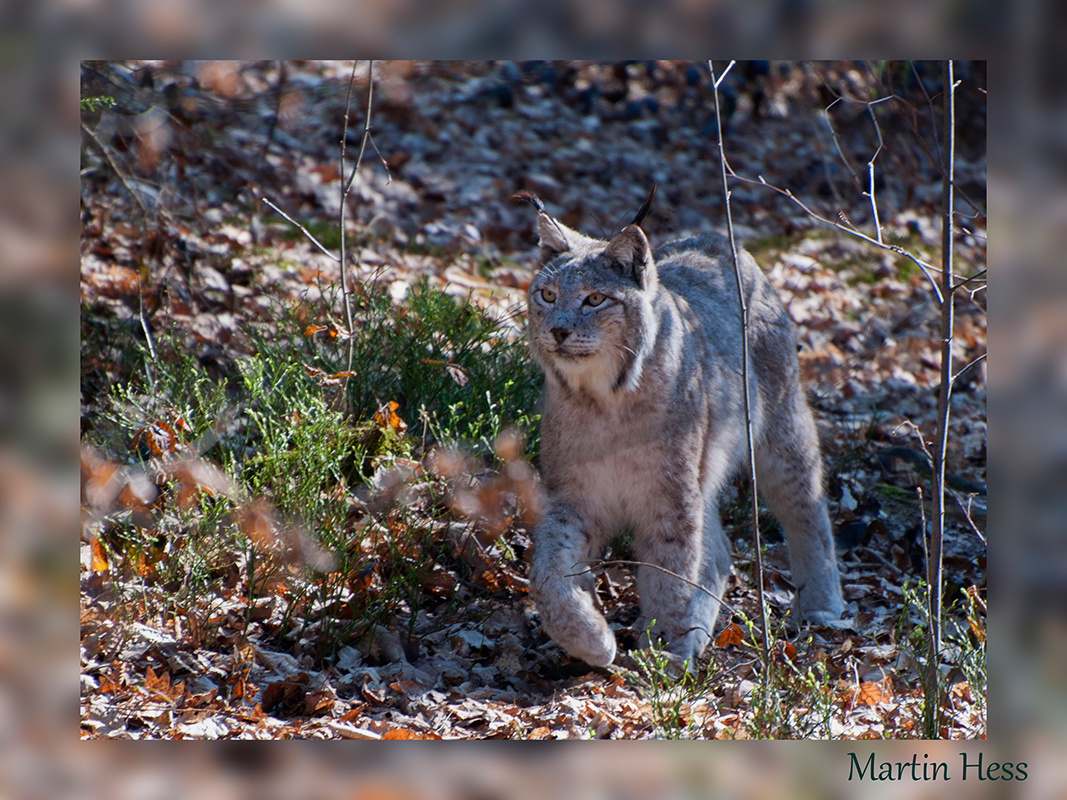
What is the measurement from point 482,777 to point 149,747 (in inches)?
26.4

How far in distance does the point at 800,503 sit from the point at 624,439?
137cm

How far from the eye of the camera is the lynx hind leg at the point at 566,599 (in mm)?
3613

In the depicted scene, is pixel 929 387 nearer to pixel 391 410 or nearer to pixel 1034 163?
pixel 391 410

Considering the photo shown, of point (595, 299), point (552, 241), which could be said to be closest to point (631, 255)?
point (595, 299)

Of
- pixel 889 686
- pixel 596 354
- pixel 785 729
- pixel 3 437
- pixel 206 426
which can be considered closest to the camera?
pixel 3 437

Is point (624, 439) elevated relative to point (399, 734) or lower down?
elevated

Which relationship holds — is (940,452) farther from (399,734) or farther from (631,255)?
(399,734)

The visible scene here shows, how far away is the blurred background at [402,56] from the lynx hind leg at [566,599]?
5.12 feet

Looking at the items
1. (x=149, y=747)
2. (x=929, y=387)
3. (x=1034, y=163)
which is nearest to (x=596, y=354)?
(x=1034, y=163)

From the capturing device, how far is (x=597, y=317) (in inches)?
147

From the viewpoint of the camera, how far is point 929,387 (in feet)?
22.2

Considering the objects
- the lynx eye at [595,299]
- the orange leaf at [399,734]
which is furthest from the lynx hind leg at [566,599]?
the lynx eye at [595,299]

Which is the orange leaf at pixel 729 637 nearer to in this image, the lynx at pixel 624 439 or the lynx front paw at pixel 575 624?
the lynx at pixel 624 439

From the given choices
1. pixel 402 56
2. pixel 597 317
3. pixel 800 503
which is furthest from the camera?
pixel 800 503
